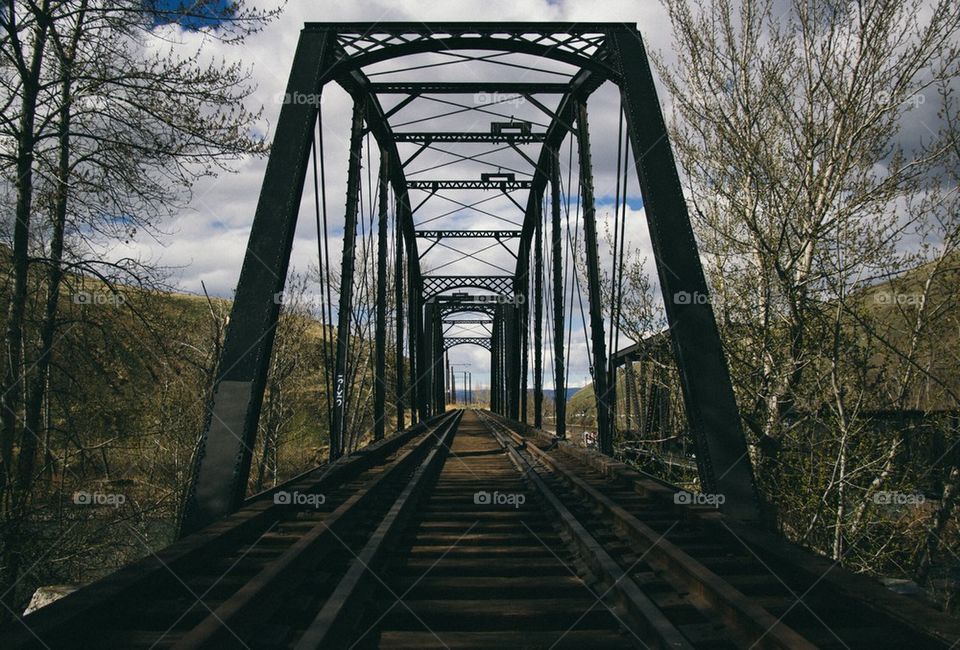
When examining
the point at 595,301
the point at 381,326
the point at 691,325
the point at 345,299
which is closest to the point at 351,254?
the point at 345,299

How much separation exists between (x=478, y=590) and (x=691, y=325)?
121 inches

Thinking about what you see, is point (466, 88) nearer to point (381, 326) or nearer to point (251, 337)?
point (381, 326)

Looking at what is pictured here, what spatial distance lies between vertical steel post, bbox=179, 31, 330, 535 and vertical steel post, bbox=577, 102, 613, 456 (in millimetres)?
4510

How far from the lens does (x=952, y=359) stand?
411 inches

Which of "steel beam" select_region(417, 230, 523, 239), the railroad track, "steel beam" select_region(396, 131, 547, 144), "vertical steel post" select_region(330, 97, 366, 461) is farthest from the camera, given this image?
"steel beam" select_region(417, 230, 523, 239)

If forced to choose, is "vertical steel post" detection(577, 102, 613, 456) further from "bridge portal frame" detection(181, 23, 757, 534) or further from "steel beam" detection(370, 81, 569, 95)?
"steel beam" detection(370, 81, 569, 95)

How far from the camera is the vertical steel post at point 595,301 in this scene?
848 cm

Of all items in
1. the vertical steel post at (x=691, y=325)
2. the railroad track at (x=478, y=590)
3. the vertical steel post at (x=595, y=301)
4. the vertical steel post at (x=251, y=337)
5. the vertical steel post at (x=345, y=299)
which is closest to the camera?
the railroad track at (x=478, y=590)

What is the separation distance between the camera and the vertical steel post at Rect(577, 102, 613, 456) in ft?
27.8

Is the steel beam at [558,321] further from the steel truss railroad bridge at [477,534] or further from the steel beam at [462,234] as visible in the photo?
the steel beam at [462,234]

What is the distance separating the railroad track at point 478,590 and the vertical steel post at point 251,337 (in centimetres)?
30

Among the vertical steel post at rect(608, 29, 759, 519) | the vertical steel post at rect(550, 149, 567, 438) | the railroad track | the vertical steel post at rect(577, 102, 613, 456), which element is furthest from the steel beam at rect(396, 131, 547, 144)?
the railroad track

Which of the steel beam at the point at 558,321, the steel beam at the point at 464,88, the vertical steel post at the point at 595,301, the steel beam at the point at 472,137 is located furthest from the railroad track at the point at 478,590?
the steel beam at the point at 472,137

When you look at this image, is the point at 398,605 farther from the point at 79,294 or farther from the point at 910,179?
the point at 910,179
